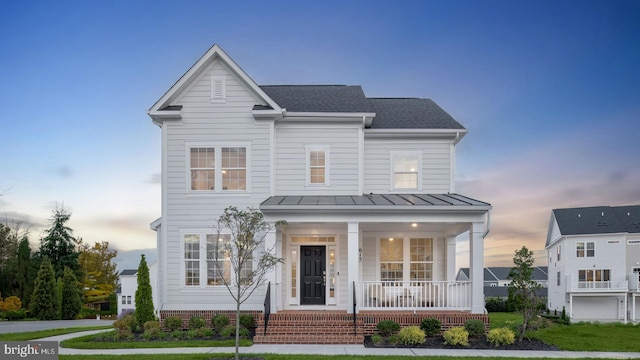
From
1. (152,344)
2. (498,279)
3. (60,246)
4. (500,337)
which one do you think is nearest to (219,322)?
(152,344)

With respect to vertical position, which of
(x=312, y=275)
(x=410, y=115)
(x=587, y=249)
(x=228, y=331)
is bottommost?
(x=228, y=331)

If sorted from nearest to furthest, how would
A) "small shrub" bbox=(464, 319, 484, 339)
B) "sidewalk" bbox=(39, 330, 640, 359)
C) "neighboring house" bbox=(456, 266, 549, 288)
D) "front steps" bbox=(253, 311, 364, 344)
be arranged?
"sidewalk" bbox=(39, 330, 640, 359) < "front steps" bbox=(253, 311, 364, 344) < "small shrub" bbox=(464, 319, 484, 339) < "neighboring house" bbox=(456, 266, 549, 288)

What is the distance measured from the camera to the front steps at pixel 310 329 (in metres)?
13.5

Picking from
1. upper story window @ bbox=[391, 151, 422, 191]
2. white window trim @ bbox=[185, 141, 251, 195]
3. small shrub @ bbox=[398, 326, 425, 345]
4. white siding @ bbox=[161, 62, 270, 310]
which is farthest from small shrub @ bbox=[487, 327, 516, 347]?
white window trim @ bbox=[185, 141, 251, 195]

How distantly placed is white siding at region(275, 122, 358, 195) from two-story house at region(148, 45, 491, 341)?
4cm

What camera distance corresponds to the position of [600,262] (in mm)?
37562

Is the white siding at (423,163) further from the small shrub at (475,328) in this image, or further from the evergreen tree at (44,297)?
the evergreen tree at (44,297)

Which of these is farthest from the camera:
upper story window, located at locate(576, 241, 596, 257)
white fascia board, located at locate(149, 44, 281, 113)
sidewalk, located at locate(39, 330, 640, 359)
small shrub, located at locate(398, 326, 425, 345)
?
upper story window, located at locate(576, 241, 596, 257)

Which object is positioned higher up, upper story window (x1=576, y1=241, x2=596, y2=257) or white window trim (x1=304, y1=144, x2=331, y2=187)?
white window trim (x1=304, y1=144, x2=331, y2=187)

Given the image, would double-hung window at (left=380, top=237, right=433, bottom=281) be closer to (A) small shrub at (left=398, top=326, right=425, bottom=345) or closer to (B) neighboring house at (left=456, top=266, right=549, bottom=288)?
(A) small shrub at (left=398, top=326, right=425, bottom=345)

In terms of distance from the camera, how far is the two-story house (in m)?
15.2

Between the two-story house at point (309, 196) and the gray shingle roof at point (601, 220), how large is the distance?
86.3 feet

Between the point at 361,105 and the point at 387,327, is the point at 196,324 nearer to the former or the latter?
the point at 387,327

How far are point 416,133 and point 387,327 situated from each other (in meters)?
7.49
